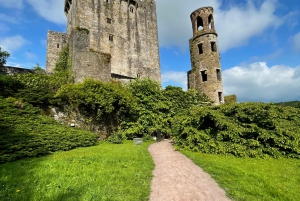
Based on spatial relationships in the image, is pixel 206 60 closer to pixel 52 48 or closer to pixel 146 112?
pixel 146 112

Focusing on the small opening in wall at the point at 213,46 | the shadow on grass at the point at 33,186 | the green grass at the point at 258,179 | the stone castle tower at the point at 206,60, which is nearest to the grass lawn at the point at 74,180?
the shadow on grass at the point at 33,186

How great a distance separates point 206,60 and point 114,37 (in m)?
13.0

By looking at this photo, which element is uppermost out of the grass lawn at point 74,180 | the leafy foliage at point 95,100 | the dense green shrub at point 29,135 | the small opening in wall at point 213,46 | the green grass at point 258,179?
the small opening in wall at point 213,46

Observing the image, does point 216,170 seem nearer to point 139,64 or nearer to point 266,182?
point 266,182

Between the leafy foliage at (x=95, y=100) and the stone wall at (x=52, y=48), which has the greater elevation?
the stone wall at (x=52, y=48)

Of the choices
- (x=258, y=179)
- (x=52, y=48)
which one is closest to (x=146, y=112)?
(x=258, y=179)

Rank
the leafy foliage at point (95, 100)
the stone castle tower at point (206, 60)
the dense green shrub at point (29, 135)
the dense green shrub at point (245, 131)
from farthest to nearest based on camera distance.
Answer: the stone castle tower at point (206, 60), the leafy foliage at point (95, 100), the dense green shrub at point (245, 131), the dense green shrub at point (29, 135)

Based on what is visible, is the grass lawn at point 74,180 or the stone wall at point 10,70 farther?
the stone wall at point 10,70

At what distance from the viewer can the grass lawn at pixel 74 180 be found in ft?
12.6

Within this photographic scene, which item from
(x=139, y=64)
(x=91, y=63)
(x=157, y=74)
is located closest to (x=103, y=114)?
(x=91, y=63)

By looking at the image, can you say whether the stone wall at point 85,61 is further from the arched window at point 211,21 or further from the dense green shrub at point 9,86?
the arched window at point 211,21

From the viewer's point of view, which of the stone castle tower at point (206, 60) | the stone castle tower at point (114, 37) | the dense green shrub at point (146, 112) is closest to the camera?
the dense green shrub at point (146, 112)

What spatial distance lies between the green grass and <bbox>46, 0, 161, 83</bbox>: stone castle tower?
1262 centimetres

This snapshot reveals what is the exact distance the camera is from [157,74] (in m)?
28.5
